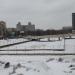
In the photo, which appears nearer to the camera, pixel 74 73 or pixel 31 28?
pixel 74 73

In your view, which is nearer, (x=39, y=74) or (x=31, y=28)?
(x=39, y=74)

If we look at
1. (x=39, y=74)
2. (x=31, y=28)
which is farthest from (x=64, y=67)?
(x=31, y=28)

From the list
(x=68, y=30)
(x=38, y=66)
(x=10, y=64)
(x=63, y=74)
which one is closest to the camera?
(x=63, y=74)

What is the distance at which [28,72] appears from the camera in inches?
388

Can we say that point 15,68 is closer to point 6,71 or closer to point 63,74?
point 6,71

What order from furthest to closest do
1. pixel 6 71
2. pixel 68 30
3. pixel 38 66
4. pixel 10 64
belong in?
1. pixel 68 30
2. pixel 10 64
3. pixel 38 66
4. pixel 6 71

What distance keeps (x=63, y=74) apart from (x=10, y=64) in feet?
11.4

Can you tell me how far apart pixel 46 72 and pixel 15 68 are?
1720 mm

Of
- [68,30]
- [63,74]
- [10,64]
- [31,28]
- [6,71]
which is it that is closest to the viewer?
[63,74]

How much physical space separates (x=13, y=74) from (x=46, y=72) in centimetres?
153

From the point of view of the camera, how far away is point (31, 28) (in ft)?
376

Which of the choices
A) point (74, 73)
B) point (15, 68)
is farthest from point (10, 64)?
point (74, 73)

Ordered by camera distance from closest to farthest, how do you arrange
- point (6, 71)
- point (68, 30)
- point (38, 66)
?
point (6, 71) < point (38, 66) < point (68, 30)

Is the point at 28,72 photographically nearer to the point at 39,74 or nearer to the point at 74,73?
the point at 39,74
